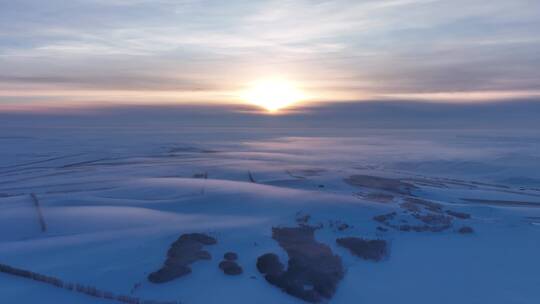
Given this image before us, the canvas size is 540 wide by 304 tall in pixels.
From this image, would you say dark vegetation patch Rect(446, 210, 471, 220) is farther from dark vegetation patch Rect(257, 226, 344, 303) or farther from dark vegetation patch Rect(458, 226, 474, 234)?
dark vegetation patch Rect(257, 226, 344, 303)

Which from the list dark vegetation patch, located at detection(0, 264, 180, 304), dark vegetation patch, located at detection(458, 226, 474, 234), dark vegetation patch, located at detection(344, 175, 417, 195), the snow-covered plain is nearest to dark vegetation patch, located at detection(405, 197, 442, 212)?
the snow-covered plain

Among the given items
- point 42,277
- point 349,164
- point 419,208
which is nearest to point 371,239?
point 419,208

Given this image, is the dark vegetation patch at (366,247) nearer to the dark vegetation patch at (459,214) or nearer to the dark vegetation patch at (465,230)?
the dark vegetation patch at (465,230)

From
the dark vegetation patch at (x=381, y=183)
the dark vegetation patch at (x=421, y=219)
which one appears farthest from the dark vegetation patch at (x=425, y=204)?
the dark vegetation patch at (x=381, y=183)

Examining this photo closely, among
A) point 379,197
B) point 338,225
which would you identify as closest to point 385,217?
point 338,225

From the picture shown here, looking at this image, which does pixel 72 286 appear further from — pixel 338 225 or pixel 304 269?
pixel 338 225

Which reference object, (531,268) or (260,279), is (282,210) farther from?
(531,268)
